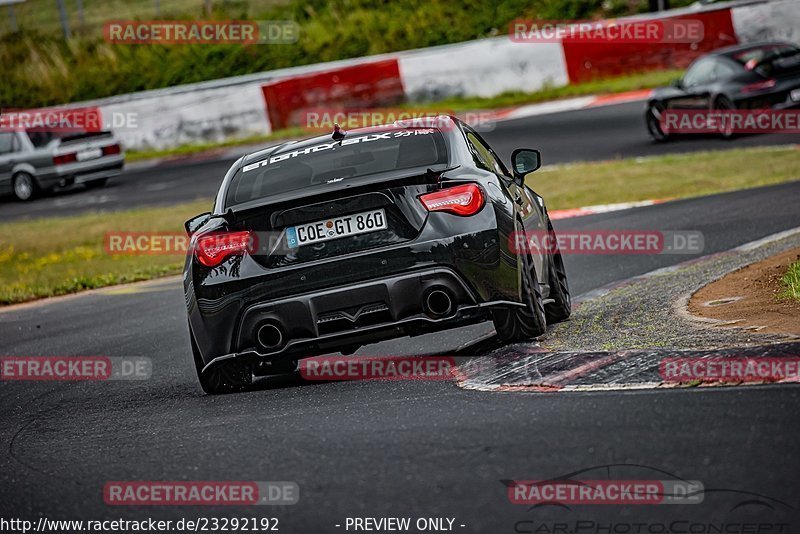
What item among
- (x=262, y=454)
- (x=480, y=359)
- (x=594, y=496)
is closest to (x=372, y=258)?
(x=480, y=359)

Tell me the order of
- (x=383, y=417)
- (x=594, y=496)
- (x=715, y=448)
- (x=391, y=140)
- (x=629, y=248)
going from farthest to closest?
1. (x=629, y=248)
2. (x=391, y=140)
3. (x=383, y=417)
4. (x=715, y=448)
5. (x=594, y=496)

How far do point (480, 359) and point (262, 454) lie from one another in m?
1.92

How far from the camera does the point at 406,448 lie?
216 inches

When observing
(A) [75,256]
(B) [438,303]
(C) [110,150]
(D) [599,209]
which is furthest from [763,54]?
(B) [438,303]

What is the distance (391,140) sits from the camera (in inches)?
308

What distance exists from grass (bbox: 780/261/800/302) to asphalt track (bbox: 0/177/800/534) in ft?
6.27

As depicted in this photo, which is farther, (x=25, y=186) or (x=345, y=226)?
(x=25, y=186)

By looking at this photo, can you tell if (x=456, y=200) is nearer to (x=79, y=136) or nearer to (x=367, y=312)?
(x=367, y=312)

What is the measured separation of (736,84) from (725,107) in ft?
1.45

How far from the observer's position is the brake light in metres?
20.8

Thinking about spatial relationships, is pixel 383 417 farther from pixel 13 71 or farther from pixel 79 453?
pixel 13 71

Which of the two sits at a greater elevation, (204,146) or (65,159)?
(65,159)

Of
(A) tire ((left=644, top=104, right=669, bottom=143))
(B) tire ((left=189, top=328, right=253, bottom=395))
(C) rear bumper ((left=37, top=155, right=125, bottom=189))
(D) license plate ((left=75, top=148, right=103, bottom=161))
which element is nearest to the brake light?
(A) tire ((left=644, top=104, right=669, bottom=143))

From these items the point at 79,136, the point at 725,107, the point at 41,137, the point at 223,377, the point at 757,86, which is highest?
the point at 41,137
